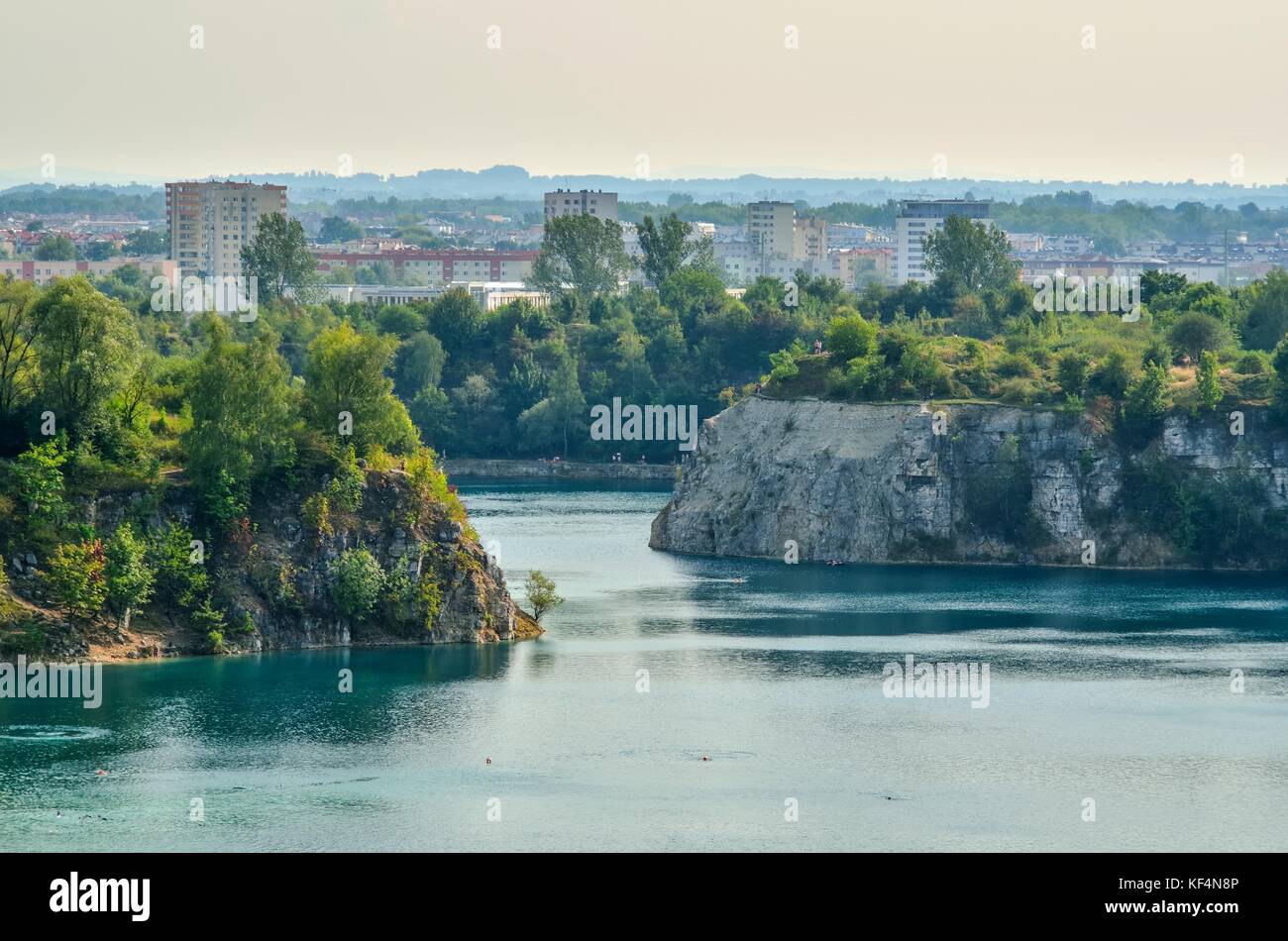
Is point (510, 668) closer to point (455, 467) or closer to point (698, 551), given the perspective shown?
point (698, 551)

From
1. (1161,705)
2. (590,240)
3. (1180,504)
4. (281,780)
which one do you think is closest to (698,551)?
(1180,504)

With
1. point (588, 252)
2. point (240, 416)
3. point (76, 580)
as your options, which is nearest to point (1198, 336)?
point (240, 416)

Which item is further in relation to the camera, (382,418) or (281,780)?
(382,418)

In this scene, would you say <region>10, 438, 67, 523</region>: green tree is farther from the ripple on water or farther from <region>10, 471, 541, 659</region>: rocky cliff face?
the ripple on water

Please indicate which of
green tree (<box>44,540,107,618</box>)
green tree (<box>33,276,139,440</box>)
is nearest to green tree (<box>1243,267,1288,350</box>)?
green tree (<box>33,276,139,440</box>)

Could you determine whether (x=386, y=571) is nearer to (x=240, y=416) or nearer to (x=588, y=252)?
(x=240, y=416)
